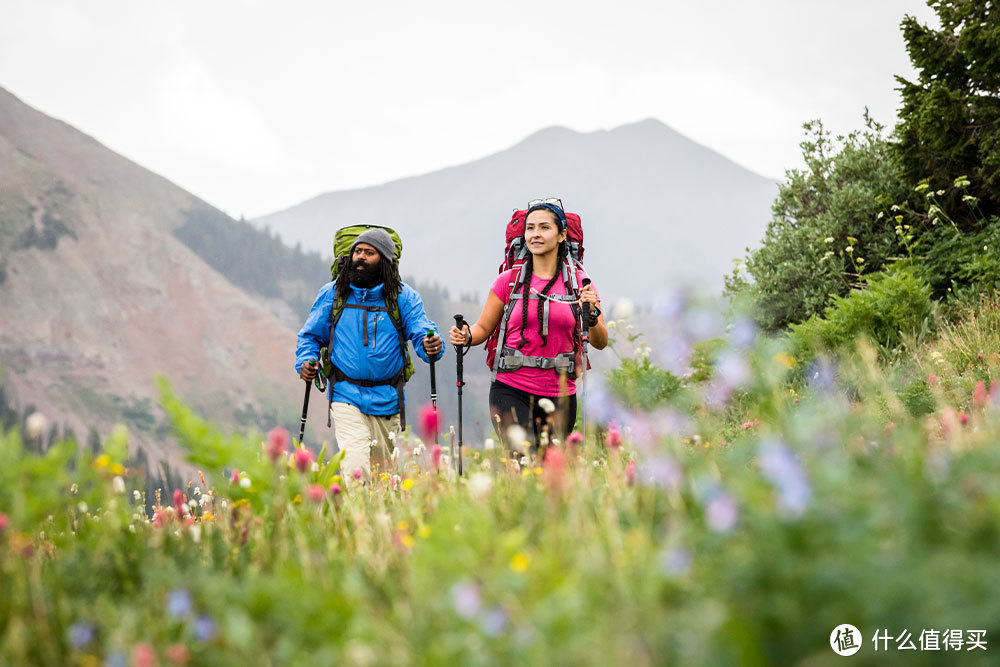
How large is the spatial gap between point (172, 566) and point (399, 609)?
0.99 metres

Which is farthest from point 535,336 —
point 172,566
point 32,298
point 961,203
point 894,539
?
point 32,298

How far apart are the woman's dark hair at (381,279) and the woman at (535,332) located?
118cm

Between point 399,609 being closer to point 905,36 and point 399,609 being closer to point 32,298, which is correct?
point 905,36

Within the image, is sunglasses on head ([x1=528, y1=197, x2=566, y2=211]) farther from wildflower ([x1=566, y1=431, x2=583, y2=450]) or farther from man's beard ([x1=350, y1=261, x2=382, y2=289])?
wildflower ([x1=566, y1=431, x2=583, y2=450])

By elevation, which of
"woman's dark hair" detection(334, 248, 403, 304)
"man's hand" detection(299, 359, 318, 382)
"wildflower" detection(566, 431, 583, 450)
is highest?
"woman's dark hair" detection(334, 248, 403, 304)

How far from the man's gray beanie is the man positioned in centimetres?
1

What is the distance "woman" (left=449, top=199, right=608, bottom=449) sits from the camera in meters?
6.28

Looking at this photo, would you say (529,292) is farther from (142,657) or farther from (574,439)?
(142,657)

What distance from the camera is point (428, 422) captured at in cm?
380

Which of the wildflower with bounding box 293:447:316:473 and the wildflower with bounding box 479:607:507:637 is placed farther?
the wildflower with bounding box 293:447:316:473

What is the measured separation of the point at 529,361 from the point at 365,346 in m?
1.79

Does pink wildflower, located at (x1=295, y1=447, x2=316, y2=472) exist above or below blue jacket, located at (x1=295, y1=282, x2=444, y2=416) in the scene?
below

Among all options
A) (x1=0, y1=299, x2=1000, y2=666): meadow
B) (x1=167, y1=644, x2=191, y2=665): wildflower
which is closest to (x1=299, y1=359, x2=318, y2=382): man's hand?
(x1=0, y1=299, x2=1000, y2=666): meadow

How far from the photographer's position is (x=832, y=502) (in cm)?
179
